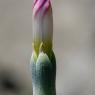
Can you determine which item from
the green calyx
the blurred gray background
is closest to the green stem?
the green calyx

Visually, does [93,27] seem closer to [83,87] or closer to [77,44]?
[77,44]

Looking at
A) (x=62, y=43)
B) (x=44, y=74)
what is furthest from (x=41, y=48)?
(x=62, y=43)

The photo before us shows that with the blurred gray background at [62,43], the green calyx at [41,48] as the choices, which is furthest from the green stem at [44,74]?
the blurred gray background at [62,43]

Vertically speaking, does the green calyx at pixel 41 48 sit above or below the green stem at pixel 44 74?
above

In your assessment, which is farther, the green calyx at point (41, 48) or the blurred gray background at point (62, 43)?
the blurred gray background at point (62, 43)

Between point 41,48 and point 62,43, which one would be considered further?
point 62,43

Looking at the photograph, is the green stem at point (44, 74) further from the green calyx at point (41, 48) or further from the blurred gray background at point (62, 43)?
the blurred gray background at point (62, 43)

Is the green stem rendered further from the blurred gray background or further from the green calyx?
the blurred gray background

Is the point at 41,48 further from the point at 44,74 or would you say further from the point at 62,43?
the point at 62,43
